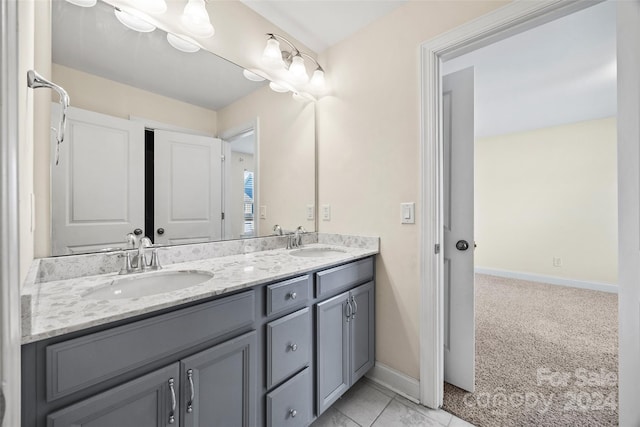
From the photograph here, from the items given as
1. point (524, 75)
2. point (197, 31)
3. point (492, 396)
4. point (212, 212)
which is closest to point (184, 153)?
point (212, 212)

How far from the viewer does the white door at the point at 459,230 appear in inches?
61.0

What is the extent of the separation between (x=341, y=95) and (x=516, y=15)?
3.34ft

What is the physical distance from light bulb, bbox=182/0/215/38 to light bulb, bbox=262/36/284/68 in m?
0.36

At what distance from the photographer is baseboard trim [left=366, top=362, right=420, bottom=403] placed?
1.51 meters

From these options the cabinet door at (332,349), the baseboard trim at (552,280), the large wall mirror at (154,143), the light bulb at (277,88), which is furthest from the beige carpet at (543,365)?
the light bulb at (277,88)

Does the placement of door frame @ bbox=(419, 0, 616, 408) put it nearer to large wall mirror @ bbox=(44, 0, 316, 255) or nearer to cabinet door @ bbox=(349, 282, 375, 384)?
cabinet door @ bbox=(349, 282, 375, 384)

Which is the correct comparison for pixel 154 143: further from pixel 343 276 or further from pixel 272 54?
pixel 343 276

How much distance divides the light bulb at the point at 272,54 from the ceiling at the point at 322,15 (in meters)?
0.17

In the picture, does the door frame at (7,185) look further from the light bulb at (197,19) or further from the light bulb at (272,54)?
the light bulb at (272,54)

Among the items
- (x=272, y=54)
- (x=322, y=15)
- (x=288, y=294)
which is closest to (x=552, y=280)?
(x=288, y=294)

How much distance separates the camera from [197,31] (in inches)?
54.2

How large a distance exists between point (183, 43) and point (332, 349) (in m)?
1.75

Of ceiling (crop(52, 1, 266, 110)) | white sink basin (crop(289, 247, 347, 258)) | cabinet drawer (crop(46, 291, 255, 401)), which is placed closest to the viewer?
cabinet drawer (crop(46, 291, 255, 401))

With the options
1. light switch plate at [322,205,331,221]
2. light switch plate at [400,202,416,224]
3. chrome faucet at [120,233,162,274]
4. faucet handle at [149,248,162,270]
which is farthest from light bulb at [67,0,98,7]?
light switch plate at [400,202,416,224]
